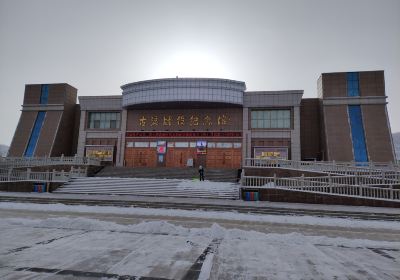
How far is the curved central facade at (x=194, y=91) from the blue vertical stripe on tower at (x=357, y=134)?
13920 millimetres

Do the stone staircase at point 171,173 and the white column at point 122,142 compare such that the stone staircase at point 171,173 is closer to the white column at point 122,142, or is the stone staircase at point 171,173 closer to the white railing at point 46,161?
the white railing at point 46,161

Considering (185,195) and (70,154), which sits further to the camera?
(70,154)

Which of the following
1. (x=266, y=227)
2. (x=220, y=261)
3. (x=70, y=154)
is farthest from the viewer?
(x=70, y=154)

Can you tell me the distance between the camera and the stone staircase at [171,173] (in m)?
27.9

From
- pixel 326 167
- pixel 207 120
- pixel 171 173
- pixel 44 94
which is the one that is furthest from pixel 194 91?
pixel 44 94

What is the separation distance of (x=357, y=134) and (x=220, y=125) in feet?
55.2

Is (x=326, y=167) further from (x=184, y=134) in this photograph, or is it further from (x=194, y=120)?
(x=184, y=134)

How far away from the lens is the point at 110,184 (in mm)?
24172

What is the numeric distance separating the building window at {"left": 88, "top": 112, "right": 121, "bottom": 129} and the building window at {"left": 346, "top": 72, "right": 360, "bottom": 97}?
103ft

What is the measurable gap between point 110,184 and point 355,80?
105 feet

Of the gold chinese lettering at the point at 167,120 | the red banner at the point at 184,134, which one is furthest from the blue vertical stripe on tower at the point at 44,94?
the gold chinese lettering at the point at 167,120

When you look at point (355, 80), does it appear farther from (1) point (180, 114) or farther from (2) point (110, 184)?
(2) point (110, 184)

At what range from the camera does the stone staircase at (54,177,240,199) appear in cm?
2108

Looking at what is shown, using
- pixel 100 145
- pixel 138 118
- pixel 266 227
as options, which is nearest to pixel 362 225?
pixel 266 227
